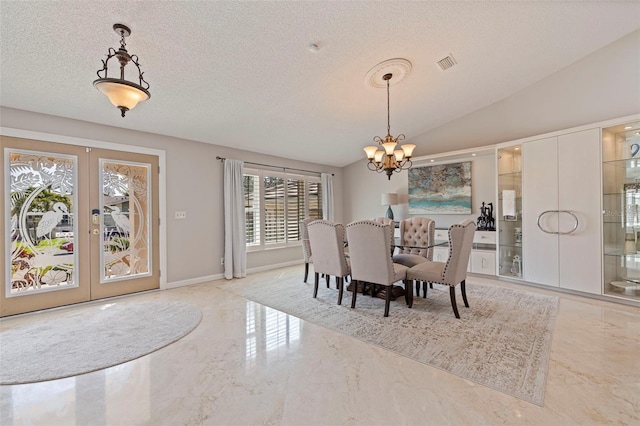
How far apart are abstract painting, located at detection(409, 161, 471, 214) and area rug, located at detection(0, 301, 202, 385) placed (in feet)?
15.2

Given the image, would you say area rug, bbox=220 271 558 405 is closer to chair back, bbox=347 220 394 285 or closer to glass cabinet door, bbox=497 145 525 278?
chair back, bbox=347 220 394 285

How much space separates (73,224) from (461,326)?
478cm

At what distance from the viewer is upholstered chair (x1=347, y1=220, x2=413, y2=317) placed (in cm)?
308

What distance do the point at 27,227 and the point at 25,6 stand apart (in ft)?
8.08

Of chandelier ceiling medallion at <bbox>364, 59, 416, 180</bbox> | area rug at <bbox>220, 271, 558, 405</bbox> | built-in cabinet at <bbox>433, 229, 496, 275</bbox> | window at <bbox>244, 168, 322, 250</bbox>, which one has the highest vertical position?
chandelier ceiling medallion at <bbox>364, 59, 416, 180</bbox>

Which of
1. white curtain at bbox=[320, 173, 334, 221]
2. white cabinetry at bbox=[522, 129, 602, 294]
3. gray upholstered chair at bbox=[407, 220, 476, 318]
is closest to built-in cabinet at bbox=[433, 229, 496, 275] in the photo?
white cabinetry at bbox=[522, 129, 602, 294]

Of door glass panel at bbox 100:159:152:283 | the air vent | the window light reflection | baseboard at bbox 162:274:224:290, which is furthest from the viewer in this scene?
baseboard at bbox 162:274:224:290

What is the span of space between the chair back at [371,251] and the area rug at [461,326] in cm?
45

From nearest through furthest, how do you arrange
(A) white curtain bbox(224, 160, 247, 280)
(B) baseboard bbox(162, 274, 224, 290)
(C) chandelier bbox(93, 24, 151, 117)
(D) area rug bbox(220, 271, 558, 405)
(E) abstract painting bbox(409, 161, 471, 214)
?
(C) chandelier bbox(93, 24, 151, 117)
(D) area rug bbox(220, 271, 558, 405)
(B) baseboard bbox(162, 274, 224, 290)
(A) white curtain bbox(224, 160, 247, 280)
(E) abstract painting bbox(409, 161, 471, 214)

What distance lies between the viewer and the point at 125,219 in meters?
4.06

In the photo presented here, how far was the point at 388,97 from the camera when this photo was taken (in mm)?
4027

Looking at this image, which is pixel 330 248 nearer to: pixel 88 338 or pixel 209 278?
pixel 209 278

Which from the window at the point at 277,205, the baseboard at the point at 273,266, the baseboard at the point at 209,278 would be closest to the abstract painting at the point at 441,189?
the window at the point at 277,205

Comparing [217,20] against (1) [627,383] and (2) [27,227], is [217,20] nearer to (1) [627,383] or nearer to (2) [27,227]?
(2) [27,227]
